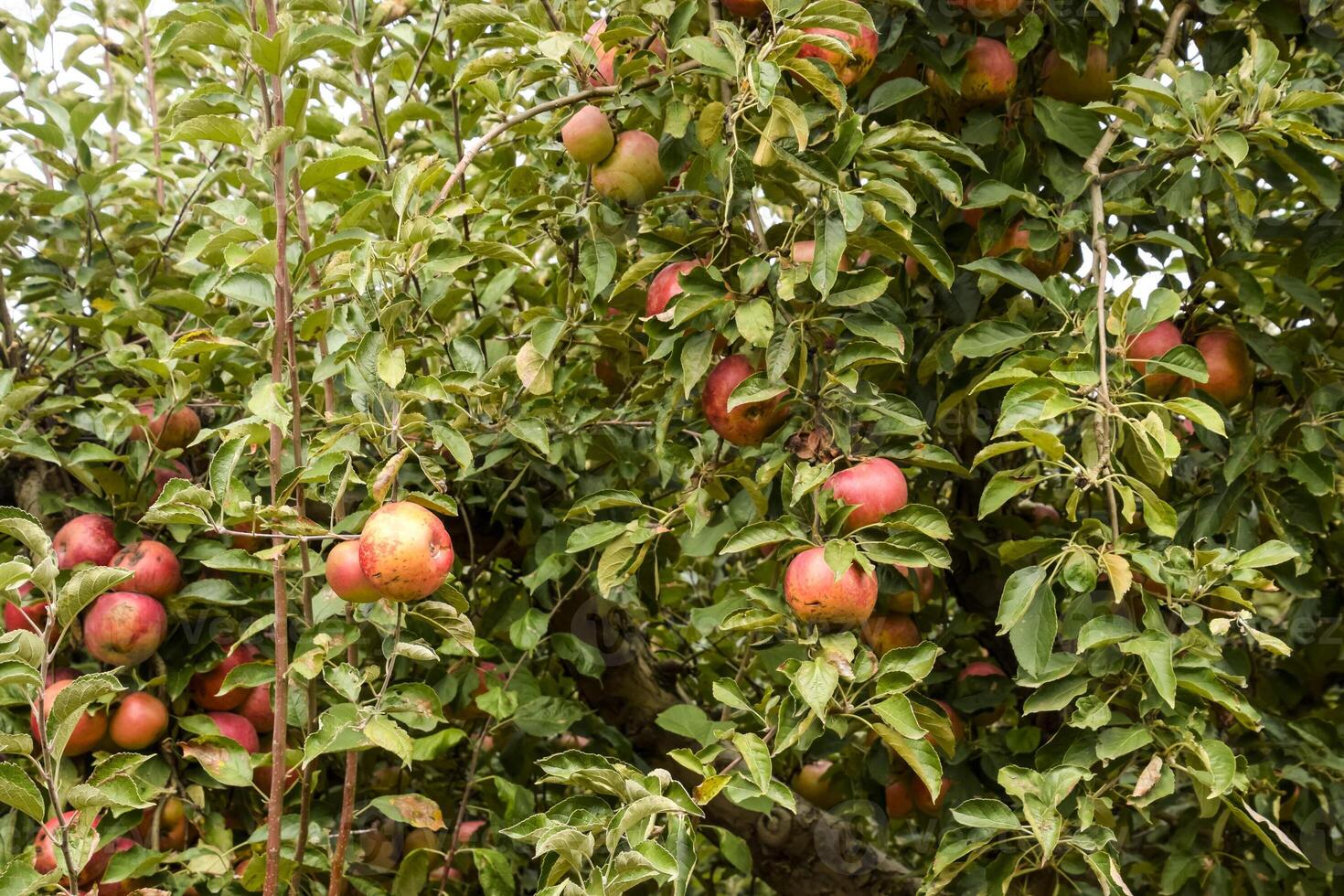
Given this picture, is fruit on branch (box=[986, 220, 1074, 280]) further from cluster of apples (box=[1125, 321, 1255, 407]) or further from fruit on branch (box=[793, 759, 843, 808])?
fruit on branch (box=[793, 759, 843, 808])

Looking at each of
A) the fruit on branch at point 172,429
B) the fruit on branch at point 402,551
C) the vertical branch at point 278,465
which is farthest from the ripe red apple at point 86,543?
the fruit on branch at point 402,551

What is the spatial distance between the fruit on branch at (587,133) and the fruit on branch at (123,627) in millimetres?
986

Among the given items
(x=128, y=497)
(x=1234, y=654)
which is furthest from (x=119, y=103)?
(x=1234, y=654)

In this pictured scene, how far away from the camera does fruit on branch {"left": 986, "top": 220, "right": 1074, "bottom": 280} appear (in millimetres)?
1959

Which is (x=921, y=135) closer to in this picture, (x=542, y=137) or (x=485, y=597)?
(x=542, y=137)

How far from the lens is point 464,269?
2062 millimetres

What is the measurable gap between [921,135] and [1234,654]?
1.06 metres

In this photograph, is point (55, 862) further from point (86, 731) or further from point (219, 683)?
point (219, 683)

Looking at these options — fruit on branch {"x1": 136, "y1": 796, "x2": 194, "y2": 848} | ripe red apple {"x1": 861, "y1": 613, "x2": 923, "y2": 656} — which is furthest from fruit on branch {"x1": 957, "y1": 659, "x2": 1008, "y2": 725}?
fruit on branch {"x1": 136, "y1": 796, "x2": 194, "y2": 848}

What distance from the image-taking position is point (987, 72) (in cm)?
198

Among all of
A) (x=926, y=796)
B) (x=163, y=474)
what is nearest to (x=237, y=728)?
(x=163, y=474)

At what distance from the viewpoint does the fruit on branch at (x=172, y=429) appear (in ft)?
6.88

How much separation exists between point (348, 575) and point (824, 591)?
596 millimetres

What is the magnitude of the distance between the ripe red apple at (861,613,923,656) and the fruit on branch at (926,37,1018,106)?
873 mm
